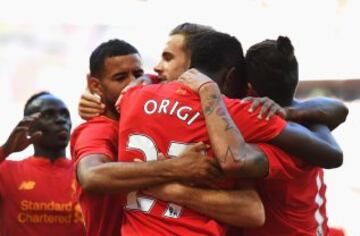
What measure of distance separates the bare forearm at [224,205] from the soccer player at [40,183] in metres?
2.10

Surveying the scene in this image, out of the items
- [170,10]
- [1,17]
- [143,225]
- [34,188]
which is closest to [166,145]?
[143,225]

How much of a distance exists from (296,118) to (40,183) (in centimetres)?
230

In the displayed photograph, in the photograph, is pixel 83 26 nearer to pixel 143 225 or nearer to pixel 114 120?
pixel 114 120

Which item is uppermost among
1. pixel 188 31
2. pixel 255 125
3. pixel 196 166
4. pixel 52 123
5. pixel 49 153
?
pixel 188 31

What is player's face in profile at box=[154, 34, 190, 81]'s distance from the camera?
90.7 inches

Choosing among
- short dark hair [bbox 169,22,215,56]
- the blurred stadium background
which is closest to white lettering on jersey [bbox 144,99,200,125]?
short dark hair [bbox 169,22,215,56]

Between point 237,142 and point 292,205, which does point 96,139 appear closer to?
point 237,142

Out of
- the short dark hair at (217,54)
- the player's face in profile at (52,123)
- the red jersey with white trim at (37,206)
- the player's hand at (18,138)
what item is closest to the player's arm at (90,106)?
the short dark hair at (217,54)

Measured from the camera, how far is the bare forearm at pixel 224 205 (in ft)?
6.70

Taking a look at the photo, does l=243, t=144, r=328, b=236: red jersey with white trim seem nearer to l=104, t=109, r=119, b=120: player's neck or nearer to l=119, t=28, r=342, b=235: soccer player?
l=119, t=28, r=342, b=235: soccer player

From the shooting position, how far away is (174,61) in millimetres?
2316

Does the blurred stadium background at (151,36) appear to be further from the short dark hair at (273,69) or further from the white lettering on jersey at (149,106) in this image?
the white lettering on jersey at (149,106)

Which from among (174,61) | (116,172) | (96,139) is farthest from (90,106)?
(116,172)

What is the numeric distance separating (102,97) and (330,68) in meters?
2.84
